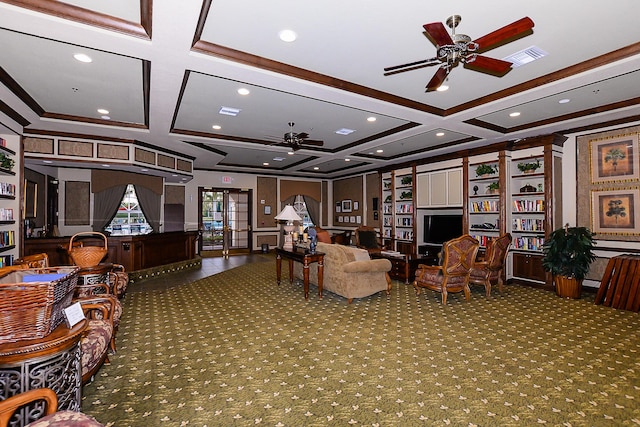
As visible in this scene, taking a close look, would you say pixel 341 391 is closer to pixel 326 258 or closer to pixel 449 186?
pixel 326 258

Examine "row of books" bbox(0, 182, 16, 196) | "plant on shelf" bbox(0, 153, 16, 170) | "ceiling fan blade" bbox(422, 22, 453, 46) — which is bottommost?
"row of books" bbox(0, 182, 16, 196)

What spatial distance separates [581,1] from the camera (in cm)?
269

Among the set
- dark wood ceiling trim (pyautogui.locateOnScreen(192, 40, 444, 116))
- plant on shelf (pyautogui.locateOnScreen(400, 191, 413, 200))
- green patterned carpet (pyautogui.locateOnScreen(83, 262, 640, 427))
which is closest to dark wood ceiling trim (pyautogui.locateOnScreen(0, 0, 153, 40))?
dark wood ceiling trim (pyautogui.locateOnScreen(192, 40, 444, 116))

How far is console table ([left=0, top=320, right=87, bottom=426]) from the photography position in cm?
162

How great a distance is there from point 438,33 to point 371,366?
9.73 feet

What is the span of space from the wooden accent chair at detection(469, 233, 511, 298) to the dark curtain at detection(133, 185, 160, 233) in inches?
350

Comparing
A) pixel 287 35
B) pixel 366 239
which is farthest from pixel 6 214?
pixel 366 239

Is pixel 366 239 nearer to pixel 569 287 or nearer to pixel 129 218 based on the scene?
pixel 569 287

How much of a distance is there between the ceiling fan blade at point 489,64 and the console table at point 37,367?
373 cm

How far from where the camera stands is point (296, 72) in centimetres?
390

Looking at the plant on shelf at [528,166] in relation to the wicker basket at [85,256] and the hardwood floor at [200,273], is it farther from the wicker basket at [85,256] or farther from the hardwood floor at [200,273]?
the wicker basket at [85,256]

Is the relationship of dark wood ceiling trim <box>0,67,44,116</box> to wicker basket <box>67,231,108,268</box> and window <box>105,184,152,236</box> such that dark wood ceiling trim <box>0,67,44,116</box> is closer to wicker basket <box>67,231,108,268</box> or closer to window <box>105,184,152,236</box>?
wicker basket <box>67,231,108,268</box>

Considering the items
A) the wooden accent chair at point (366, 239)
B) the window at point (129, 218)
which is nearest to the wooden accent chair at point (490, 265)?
the wooden accent chair at point (366, 239)

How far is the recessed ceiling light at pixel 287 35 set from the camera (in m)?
3.10
